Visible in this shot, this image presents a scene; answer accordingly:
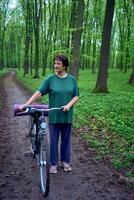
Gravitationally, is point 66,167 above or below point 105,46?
below

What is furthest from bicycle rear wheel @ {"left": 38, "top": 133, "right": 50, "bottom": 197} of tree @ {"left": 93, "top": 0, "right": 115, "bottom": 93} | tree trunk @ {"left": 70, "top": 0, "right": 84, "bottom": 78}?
tree trunk @ {"left": 70, "top": 0, "right": 84, "bottom": 78}

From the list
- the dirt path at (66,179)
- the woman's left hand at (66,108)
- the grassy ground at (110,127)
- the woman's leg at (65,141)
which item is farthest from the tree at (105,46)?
the woman's left hand at (66,108)

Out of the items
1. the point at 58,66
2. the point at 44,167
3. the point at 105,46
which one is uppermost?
the point at 105,46

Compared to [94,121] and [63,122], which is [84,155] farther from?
[94,121]

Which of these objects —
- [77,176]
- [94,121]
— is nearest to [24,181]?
[77,176]

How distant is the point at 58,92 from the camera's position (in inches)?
259

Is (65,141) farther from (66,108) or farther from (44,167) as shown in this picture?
(44,167)

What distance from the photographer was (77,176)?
6879 millimetres

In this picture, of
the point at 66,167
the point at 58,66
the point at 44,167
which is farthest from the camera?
the point at 66,167

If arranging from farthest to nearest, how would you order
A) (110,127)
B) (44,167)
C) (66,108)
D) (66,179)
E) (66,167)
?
(110,127), (66,167), (66,179), (66,108), (44,167)

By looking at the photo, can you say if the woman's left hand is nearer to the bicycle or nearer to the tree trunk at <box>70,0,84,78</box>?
the bicycle

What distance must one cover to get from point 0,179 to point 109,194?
224 centimetres

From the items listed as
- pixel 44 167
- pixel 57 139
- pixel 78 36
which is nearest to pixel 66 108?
pixel 57 139

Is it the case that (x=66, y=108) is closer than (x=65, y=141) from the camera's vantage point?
Yes
